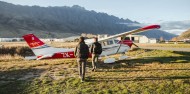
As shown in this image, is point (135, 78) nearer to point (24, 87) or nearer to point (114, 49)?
point (24, 87)

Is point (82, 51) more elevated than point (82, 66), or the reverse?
point (82, 51)

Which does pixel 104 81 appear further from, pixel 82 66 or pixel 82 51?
pixel 82 51

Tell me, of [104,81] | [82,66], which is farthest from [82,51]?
[104,81]

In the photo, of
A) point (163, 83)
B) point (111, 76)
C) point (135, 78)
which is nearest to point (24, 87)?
point (111, 76)

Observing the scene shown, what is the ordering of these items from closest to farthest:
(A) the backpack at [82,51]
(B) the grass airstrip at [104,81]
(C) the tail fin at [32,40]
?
(B) the grass airstrip at [104,81] → (A) the backpack at [82,51] → (C) the tail fin at [32,40]

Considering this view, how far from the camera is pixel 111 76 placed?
1612 centimetres

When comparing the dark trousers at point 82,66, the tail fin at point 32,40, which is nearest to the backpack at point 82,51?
the dark trousers at point 82,66

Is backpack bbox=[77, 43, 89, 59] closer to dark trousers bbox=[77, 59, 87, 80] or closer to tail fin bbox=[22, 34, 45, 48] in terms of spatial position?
dark trousers bbox=[77, 59, 87, 80]

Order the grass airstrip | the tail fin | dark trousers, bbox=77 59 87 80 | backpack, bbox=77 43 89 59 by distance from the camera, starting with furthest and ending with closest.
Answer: the tail fin, backpack, bbox=77 43 89 59, dark trousers, bbox=77 59 87 80, the grass airstrip

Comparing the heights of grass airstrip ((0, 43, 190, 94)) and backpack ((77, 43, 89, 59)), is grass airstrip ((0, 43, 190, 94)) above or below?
below

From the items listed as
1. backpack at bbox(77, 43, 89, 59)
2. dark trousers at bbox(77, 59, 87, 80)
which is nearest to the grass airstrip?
dark trousers at bbox(77, 59, 87, 80)

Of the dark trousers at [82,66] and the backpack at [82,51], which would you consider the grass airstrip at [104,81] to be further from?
the backpack at [82,51]

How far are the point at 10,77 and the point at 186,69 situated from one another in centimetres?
1103

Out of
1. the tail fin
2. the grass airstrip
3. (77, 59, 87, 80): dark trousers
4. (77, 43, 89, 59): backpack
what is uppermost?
the tail fin
